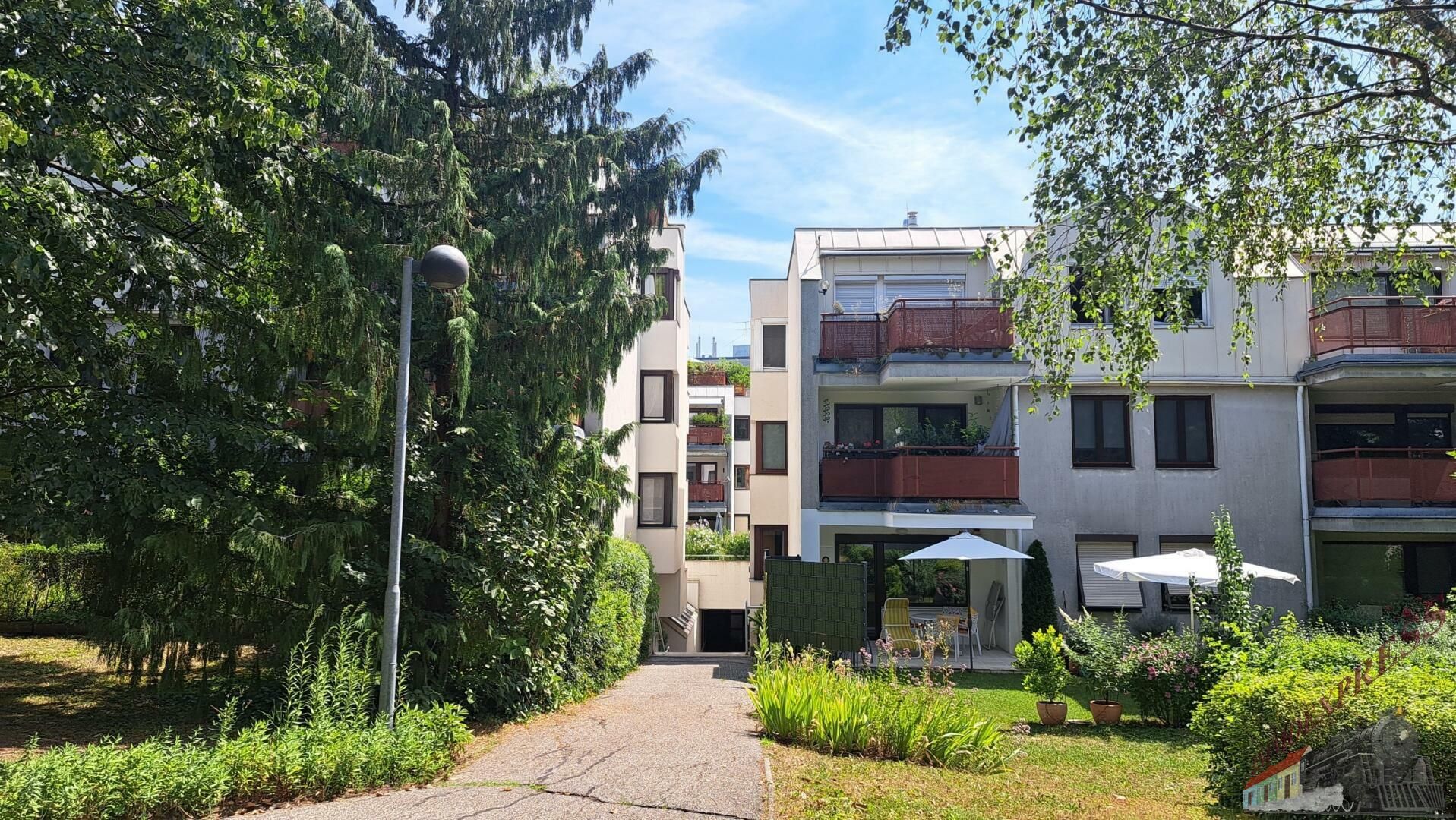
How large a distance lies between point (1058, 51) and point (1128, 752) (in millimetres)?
7693

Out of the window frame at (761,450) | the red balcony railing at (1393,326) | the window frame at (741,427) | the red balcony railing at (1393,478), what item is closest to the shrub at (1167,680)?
the red balcony railing at (1393,478)

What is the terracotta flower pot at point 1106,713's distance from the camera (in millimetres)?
12875

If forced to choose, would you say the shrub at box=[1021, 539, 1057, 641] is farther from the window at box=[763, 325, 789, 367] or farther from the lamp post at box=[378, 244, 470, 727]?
the lamp post at box=[378, 244, 470, 727]

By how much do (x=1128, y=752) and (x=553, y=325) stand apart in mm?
8305

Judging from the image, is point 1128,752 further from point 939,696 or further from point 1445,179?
point 1445,179

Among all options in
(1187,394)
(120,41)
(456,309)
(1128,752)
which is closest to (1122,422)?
(1187,394)

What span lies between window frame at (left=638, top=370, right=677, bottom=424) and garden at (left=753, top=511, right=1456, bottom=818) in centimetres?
1413

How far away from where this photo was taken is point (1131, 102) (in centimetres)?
952

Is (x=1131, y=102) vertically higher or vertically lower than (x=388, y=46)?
lower

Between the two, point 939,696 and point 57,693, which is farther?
point 57,693

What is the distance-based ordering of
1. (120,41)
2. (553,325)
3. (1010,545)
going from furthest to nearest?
(1010,545)
(553,325)
(120,41)

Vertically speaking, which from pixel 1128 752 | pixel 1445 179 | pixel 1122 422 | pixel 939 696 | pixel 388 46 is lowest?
pixel 1128 752

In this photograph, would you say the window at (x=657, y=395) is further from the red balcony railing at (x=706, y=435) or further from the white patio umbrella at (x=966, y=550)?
the red balcony railing at (x=706, y=435)

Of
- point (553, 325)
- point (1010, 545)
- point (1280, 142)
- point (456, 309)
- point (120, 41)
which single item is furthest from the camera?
point (1010, 545)
